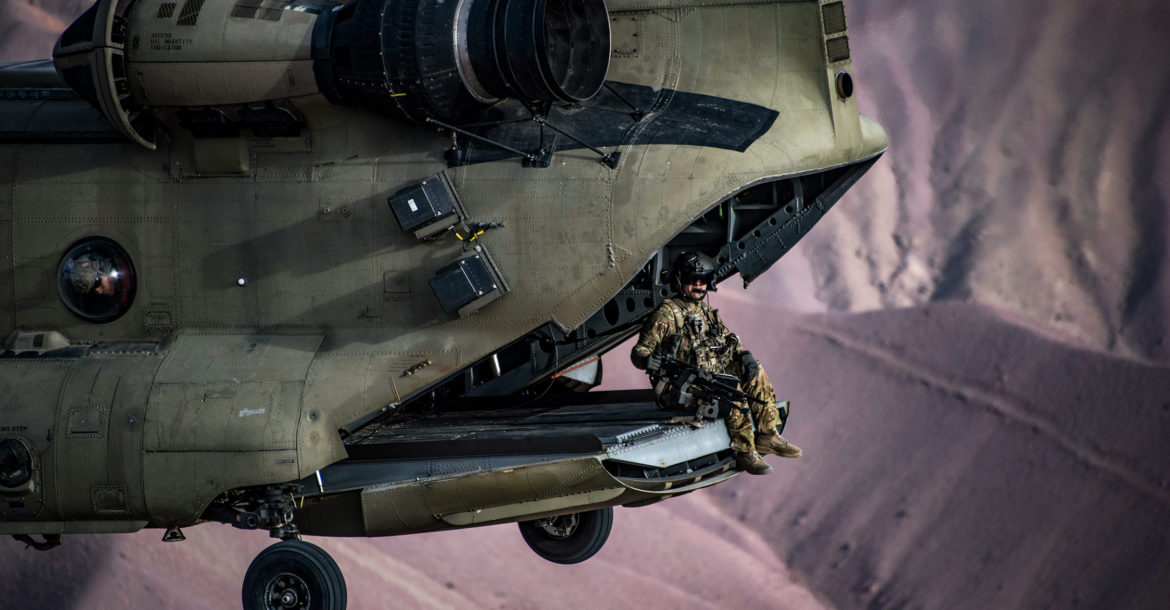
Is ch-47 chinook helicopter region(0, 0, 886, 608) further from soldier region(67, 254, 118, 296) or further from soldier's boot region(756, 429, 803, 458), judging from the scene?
soldier's boot region(756, 429, 803, 458)

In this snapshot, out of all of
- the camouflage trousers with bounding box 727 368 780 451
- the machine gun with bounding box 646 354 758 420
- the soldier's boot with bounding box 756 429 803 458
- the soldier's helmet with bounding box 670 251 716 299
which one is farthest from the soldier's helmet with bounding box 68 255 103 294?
the soldier's boot with bounding box 756 429 803 458

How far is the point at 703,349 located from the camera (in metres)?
9.27

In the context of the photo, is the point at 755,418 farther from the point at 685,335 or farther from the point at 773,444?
the point at 685,335

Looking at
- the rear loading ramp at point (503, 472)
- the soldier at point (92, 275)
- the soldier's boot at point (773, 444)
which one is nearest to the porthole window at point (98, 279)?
the soldier at point (92, 275)

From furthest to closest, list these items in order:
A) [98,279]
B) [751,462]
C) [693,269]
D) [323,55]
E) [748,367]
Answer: [98,279] < [748,367] < [693,269] < [751,462] < [323,55]

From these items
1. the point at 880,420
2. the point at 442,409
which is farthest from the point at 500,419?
the point at 880,420

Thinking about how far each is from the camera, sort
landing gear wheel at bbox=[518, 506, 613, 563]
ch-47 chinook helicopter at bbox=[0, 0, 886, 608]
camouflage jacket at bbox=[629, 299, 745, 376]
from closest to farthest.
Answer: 1. ch-47 chinook helicopter at bbox=[0, 0, 886, 608]
2. camouflage jacket at bbox=[629, 299, 745, 376]
3. landing gear wheel at bbox=[518, 506, 613, 563]

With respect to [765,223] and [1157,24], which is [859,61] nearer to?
[1157,24]

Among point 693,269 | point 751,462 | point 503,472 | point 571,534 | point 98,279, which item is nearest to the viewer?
point 503,472

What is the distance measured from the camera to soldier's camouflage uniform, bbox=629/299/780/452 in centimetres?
913

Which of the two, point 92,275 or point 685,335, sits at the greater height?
point 92,275

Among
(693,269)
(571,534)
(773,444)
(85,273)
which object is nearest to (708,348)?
(693,269)

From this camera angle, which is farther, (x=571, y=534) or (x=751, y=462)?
(x=571, y=534)

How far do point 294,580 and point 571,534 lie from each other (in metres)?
2.78
